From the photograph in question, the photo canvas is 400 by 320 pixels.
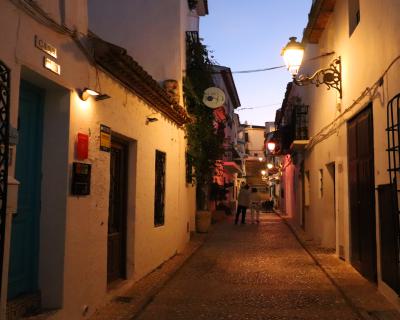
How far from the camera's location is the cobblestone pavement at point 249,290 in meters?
5.98

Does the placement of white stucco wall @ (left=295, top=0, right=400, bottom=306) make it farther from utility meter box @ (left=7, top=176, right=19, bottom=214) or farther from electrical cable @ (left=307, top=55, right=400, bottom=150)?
utility meter box @ (left=7, top=176, right=19, bottom=214)

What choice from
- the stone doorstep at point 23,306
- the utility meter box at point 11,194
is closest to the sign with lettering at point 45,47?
the utility meter box at point 11,194

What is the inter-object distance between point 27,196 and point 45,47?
1558 mm

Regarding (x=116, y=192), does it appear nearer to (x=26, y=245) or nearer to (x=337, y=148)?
(x=26, y=245)

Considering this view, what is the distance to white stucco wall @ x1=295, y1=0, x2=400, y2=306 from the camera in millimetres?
6312

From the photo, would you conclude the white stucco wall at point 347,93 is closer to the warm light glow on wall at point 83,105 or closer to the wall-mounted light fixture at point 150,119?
the wall-mounted light fixture at point 150,119

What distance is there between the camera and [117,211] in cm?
754

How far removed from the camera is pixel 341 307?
20.5 feet

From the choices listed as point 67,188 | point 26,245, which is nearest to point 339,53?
Result: point 67,188

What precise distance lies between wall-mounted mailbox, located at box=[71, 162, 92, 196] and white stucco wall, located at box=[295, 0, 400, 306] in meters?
3.93

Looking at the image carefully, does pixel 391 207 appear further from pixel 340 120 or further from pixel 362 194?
pixel 340 120

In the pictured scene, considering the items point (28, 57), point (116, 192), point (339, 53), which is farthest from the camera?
point (339, 53)

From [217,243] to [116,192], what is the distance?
6.34 m

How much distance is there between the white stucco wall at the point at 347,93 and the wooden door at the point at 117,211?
396 cm
